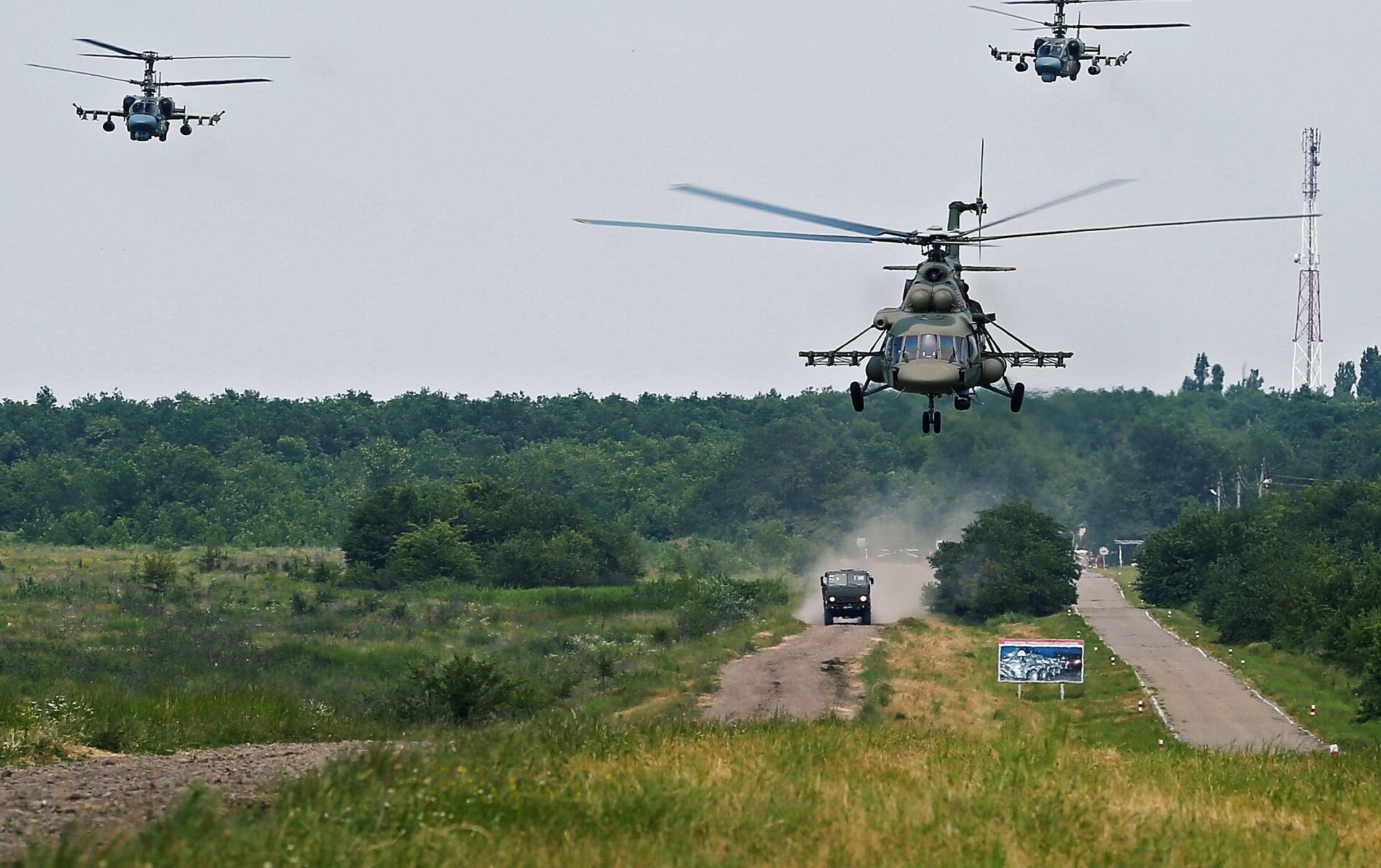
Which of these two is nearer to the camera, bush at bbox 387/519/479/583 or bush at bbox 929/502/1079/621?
bush at bbox 929/502/1079/621

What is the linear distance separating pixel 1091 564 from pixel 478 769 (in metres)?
157

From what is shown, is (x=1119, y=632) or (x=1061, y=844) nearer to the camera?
(x=1061, y=844)

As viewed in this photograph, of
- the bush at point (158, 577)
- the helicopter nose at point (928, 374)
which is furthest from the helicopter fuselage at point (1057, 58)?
the bush at point (158, 577)

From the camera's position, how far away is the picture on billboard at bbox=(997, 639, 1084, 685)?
57125 mm

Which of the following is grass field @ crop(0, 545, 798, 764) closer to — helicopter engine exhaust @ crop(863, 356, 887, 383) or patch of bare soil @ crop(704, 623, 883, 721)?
patch of bare soil @ crop(704, 623, 883, 721)

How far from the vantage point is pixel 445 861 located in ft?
41.1

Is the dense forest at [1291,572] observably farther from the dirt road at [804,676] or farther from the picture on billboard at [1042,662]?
the dirt road at [804,676]

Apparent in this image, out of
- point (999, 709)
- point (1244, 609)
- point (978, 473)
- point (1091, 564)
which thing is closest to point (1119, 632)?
point (1244, 609)

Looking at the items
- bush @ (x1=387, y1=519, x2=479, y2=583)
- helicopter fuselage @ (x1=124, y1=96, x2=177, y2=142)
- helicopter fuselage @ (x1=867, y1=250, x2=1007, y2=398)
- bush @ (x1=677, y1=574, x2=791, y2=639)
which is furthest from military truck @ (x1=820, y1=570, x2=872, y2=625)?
helicopter fuselage @ (x1=867, y1=250, x2=1007, y2=398)

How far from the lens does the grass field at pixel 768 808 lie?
13094mm

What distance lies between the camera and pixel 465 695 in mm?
33156

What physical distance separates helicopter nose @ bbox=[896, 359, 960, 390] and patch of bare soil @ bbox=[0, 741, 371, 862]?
12.5 metres

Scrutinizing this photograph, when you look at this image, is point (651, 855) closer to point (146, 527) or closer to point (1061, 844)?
point (1061, 844)

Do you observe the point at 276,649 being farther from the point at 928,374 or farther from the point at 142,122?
the point at 928,374
